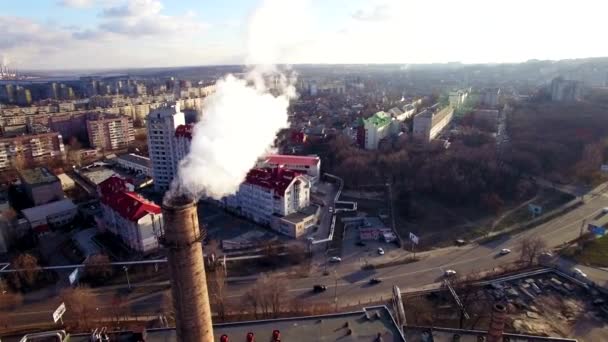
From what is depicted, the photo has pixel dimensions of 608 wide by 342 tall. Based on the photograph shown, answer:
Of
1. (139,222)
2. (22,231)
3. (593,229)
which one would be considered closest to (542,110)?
(593,229)

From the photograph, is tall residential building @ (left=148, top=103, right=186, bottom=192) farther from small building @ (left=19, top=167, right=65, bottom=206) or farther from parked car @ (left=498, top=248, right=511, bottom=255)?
parked car @ (left=498, top=248, right=511, bottom=255)

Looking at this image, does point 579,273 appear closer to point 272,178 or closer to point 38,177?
point 272,178

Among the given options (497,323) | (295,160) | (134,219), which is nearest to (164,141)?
(134,219)

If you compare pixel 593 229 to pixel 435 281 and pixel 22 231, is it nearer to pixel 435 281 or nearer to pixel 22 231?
pixel 435 281

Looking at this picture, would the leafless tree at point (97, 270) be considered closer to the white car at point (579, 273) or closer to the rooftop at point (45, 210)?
the rooftop at point (45, 210)

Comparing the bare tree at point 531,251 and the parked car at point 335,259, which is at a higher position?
the bare tree at point 531,251

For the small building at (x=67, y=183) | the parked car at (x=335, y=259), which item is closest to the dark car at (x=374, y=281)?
the parked car at (x=335, y=259)

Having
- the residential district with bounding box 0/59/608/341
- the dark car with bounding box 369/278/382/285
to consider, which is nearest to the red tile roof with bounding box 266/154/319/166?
the residential district with bounding box 0/59/608/341

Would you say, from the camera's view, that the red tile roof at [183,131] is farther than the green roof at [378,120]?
No
